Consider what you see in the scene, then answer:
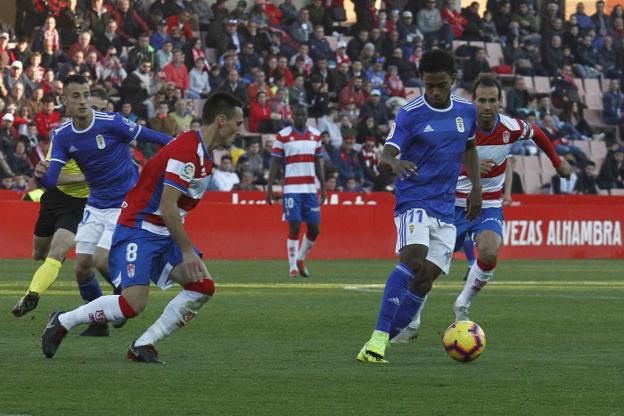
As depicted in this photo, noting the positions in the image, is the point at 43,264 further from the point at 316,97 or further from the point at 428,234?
the point at 316,97

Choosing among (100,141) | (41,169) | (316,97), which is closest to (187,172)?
(41,169)

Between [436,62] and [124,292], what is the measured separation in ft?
8.63

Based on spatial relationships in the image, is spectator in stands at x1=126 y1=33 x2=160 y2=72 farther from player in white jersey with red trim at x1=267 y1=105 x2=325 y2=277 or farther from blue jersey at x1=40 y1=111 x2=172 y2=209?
blue jersey at x1=40 y1=111 x2=172 y2=209

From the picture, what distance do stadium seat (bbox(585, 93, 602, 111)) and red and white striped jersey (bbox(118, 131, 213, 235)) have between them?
2751 cm

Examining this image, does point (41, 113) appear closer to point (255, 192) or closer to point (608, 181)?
point (255, 192)

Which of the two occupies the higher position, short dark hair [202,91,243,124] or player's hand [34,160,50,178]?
short dark hair [202,91,243,124]

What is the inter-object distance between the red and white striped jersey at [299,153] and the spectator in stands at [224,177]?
5.07 m

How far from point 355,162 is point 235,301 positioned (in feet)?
45.8

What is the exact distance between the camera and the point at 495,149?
12555 mm

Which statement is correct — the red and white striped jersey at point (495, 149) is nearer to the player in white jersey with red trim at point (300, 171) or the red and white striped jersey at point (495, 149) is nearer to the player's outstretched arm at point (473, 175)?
the player's outstretched arm at point (473, 175)

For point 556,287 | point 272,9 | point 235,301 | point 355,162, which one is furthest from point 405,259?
point 272,9

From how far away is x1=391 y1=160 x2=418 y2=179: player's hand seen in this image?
31.1 feet

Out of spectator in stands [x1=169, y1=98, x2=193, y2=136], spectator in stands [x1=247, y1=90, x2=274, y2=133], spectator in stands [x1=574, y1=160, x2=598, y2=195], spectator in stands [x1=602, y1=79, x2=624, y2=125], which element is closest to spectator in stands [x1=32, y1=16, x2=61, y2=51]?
spectator in stands [x1=169, y1=98, x2=193, y2=136]

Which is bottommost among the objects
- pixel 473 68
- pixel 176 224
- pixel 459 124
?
pixel 473 68
